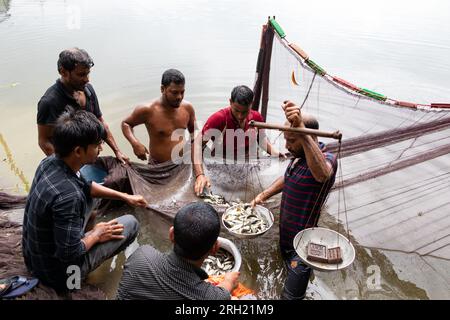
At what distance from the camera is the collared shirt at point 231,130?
445 centimetres

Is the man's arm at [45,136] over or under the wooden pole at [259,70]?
under

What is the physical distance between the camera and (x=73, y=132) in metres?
2.41

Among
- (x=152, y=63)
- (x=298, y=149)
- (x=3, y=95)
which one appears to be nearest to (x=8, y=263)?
(x=298, y=149)

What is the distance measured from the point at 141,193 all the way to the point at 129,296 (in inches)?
77.6

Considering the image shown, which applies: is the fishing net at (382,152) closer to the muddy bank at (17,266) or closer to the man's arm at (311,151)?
the man's arm at (311,151)

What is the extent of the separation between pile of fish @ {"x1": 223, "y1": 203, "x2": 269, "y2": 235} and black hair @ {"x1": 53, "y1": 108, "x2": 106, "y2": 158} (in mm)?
1531

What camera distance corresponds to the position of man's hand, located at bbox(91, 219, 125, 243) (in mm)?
2938

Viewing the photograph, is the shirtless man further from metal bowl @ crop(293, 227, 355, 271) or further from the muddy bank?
metal bowl @ crop(293, 227, 355, 271)

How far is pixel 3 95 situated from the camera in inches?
333

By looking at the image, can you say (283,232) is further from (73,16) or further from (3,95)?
(73,16)

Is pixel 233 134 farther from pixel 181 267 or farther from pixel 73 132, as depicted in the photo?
pixel 181 267

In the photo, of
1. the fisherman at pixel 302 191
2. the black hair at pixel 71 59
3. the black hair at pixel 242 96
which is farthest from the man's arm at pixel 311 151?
the black hair at pixel 71 59

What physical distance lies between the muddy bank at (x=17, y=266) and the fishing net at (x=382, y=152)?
8.75ft

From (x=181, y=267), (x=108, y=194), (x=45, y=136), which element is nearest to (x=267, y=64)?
(x=108, y=194)
